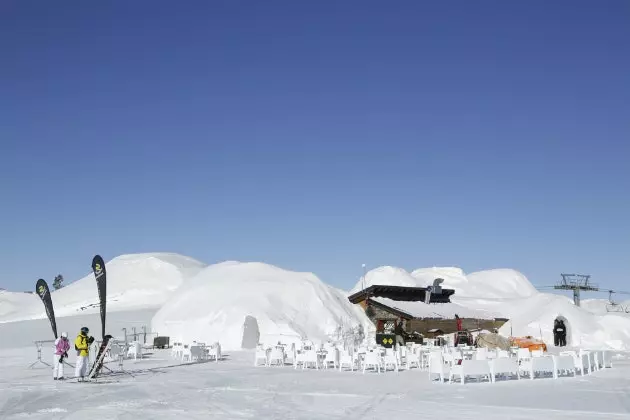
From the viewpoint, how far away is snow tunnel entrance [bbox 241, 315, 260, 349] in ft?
117

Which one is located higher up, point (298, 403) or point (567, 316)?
point (567, 316)

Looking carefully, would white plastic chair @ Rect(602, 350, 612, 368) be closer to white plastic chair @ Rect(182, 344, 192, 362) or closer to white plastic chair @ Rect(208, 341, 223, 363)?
white plastic chair @ Rect(208, 341, 223, 363)

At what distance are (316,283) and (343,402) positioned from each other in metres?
30.6

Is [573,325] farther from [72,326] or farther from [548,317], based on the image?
[72,326]

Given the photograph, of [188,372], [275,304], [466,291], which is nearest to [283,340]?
[275,304]

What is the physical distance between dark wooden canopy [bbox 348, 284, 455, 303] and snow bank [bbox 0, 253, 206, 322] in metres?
27.8

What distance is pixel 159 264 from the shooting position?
246 feet

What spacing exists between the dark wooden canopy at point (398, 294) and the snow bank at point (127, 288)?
27802 mm

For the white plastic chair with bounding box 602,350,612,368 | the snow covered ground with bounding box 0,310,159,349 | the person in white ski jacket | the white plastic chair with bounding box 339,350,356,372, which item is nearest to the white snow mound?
the snow covered ground with bounding box 0,310,159,349

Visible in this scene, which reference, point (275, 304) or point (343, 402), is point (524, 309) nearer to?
point (275, 304)

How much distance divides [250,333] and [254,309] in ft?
7.27

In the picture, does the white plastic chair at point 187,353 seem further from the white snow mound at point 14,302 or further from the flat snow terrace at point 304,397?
the white snow mound at point 14,302

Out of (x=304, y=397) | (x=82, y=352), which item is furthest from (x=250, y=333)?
(x=304, y=397)

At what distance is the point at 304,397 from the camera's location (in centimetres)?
1382
